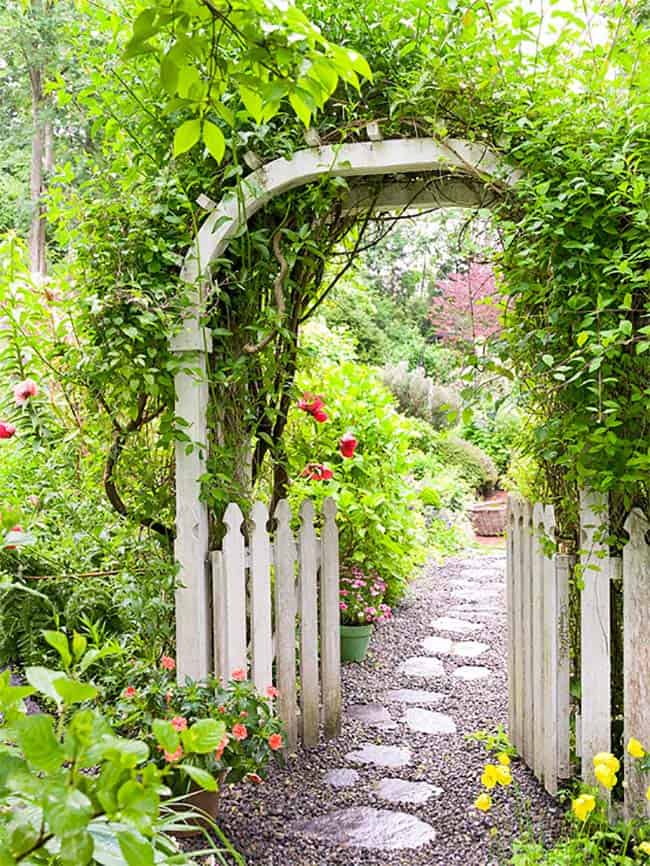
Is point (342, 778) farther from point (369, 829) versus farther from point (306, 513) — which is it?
point (306, 513)

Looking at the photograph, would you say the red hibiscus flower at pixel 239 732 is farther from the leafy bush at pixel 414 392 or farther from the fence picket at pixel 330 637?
the leafy bush at pixel 414 392

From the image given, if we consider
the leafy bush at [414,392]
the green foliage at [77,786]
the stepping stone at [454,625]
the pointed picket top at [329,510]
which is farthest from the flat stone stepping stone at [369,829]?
the leafy bush at [414,392]

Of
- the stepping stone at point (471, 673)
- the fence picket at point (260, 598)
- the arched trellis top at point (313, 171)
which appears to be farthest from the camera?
the stepping stone at point (471, 673)

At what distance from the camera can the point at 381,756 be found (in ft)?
10.8

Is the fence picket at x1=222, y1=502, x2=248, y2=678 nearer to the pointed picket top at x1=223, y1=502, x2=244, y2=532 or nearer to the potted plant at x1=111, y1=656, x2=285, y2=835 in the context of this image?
the pointed picket top at x1=223, y1=502, x2=244, y2=532

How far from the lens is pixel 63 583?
3391 mm

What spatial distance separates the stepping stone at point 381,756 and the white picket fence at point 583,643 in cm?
46

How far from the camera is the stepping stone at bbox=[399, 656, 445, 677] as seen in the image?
432 centimetres

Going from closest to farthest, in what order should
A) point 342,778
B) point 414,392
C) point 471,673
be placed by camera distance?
point 342,778 → point 471,673 → point 414,392

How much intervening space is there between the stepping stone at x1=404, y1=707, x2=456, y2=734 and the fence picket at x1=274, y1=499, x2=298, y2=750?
62cm

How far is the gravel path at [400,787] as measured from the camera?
261 centimetres

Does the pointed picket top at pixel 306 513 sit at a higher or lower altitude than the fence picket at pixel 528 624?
higher

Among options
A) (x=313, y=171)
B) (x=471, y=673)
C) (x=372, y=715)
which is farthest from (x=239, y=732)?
(x=471, y=673)

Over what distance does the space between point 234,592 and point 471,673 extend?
185cm
